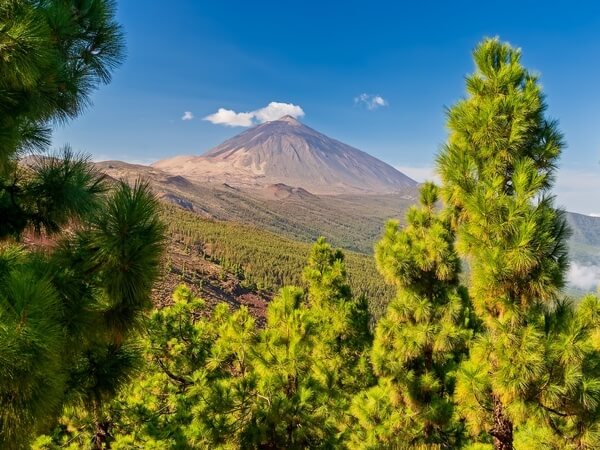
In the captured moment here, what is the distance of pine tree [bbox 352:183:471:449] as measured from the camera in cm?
692

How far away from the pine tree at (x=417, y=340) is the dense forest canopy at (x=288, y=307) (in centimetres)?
3

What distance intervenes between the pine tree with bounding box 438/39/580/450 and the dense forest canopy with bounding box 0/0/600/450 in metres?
0.02

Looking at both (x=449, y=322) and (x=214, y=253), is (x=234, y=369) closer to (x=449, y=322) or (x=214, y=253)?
(x=449, y=322)

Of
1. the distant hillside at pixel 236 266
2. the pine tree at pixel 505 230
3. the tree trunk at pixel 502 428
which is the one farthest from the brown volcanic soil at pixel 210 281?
the pine tree at pixel 505 230

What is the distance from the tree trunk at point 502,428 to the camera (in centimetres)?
491

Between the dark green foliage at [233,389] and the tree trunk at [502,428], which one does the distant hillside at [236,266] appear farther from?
the tree trunk at [502,428]

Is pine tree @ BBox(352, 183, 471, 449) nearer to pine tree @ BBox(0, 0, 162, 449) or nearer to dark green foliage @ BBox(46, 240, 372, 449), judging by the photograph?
dark green foliage @ BBox(46, 240, 372, 449)

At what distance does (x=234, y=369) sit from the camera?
906 cm

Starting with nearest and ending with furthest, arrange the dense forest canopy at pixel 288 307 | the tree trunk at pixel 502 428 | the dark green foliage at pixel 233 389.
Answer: the dense forest canopy at pixel 288 307 < the tree trunk at pixel 502 428 < the dark green foliage at pixel 233 389

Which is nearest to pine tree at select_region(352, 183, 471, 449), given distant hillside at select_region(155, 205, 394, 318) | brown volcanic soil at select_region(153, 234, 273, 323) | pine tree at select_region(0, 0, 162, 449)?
pine tree at select_region(0, 0, 162, 449)

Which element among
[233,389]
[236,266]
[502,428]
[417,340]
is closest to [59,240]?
[233,389]

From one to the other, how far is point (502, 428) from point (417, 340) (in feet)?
7.57

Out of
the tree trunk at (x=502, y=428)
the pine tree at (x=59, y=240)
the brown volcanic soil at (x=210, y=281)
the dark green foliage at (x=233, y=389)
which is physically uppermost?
the pine tree at (x=59, y=240)

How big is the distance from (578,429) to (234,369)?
22.6ft
